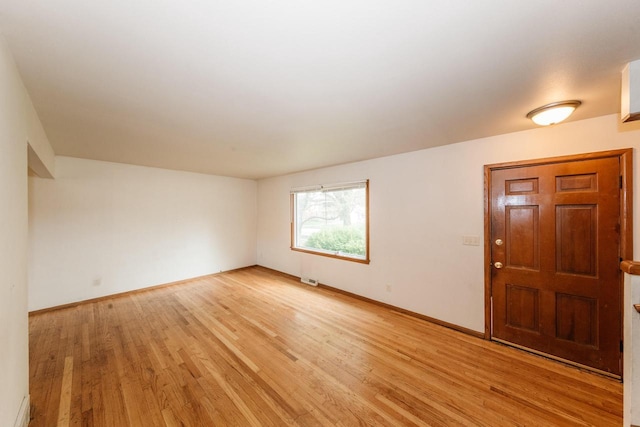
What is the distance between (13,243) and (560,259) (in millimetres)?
4394

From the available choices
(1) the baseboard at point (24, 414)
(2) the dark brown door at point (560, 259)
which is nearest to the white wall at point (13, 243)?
(1) the baseboard at point (24, 414)

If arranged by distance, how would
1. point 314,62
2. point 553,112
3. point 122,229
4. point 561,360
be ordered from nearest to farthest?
1. point 314,62
2. point 553,112
3. point 561,360
4. point 122,229

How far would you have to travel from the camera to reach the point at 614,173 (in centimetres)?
205

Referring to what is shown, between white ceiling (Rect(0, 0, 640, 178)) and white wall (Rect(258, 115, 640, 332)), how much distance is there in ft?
0.84

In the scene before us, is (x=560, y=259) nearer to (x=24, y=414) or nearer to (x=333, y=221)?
(x=333, y=221)

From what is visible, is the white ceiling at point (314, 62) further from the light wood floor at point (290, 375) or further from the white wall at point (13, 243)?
the light wood floor at point (290, 375)

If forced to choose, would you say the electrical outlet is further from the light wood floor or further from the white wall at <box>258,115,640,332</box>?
the light wood floor

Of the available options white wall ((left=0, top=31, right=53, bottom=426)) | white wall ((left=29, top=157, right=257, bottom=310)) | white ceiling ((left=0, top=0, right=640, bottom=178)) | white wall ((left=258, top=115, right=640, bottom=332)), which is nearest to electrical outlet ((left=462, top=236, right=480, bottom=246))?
white wall ((left=258, top=115, right=640, bottom=332))

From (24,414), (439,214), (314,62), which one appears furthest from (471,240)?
(24,414)

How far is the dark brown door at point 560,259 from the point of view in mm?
2084

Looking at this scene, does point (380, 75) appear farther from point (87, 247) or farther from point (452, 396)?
point (87, 247)

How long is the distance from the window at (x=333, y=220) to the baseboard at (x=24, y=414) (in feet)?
11.8

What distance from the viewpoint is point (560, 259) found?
2311 mm

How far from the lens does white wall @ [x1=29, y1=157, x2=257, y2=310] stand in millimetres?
3434
